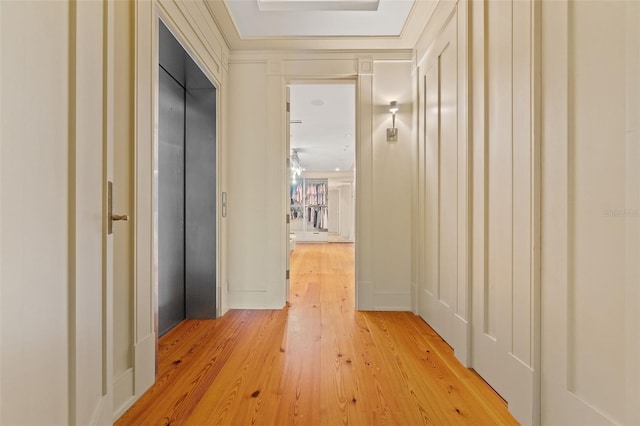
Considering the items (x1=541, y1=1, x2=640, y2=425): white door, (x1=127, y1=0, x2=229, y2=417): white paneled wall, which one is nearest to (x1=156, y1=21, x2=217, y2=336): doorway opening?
(x1=127, y1=0, x2=229, y2=417): white paneled wall

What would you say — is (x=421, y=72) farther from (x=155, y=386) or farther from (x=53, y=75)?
(x=155, y=386)

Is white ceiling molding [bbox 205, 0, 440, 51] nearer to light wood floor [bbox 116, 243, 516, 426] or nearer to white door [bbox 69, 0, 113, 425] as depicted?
white door [bbox 69, 0, 113, 425]

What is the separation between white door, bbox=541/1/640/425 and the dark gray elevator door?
253cm

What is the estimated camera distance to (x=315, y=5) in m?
2.40

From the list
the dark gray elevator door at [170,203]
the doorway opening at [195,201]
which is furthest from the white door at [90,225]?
the doorway opening at [195,201]

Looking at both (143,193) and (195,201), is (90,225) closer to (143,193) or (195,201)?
(143,193)

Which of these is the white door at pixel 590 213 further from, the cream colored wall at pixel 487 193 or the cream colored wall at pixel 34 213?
the cream colored wall at pixel 34 213

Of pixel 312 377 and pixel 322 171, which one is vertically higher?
pixel 322 171

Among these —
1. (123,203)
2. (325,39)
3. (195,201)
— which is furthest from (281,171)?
(123,203)

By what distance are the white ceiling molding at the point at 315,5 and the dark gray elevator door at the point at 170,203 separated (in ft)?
3.45

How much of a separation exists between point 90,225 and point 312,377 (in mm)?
1389

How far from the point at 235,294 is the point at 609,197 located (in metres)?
2.83

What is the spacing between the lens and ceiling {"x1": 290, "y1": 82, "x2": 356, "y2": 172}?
3955mm

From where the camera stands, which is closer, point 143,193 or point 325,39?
point 143,193
